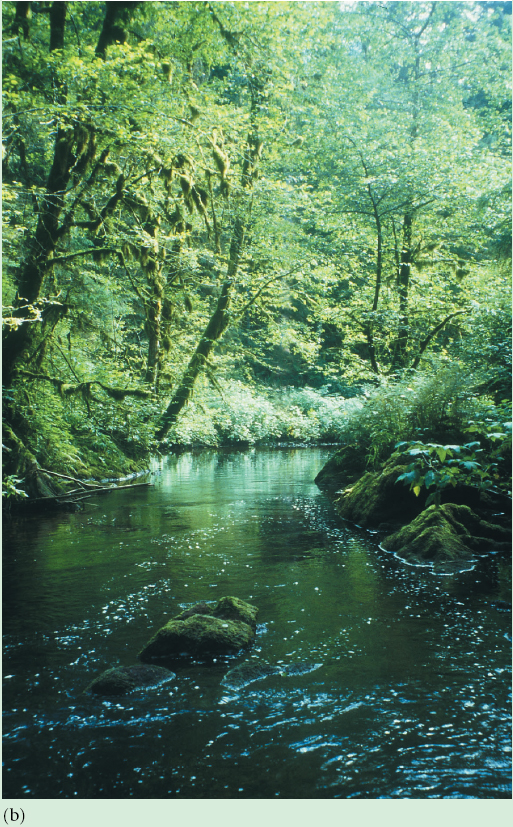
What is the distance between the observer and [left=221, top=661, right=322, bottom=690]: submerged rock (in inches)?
164

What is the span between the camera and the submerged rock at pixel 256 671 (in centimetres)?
417

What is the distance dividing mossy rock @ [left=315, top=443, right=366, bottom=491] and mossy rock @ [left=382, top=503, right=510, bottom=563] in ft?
19.1

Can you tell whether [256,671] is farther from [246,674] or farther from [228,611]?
[228,611]

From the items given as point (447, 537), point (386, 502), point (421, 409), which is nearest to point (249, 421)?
point (421, 409)

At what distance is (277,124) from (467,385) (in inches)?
349

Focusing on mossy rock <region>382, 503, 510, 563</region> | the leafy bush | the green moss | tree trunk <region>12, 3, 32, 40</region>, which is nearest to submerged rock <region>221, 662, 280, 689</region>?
the green moss

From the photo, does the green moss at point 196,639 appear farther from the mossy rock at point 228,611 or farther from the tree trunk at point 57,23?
the tree trunk at point 57,23

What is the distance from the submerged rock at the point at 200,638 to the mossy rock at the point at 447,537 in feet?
11.1

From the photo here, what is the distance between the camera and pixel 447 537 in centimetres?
768

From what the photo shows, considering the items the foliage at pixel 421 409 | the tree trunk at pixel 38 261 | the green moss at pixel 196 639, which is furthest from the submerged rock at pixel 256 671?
the tree trunk at pixel 38 261

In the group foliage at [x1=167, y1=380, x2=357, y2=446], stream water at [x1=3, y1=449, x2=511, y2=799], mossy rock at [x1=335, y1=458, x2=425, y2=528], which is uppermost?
foliage at [x1=167, y1=380, x2=357, y2=446]

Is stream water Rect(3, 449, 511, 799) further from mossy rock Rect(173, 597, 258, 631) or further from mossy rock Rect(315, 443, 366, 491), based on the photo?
mossy rock Rect(315, 443, 366, 491)

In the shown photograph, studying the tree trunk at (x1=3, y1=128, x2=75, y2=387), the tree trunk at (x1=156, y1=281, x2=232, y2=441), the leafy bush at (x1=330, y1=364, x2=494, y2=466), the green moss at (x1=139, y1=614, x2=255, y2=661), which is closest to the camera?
the green moss at (x1=139, y1=614, x2=255, y2=661)

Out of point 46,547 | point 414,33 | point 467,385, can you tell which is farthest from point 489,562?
point 414,33
